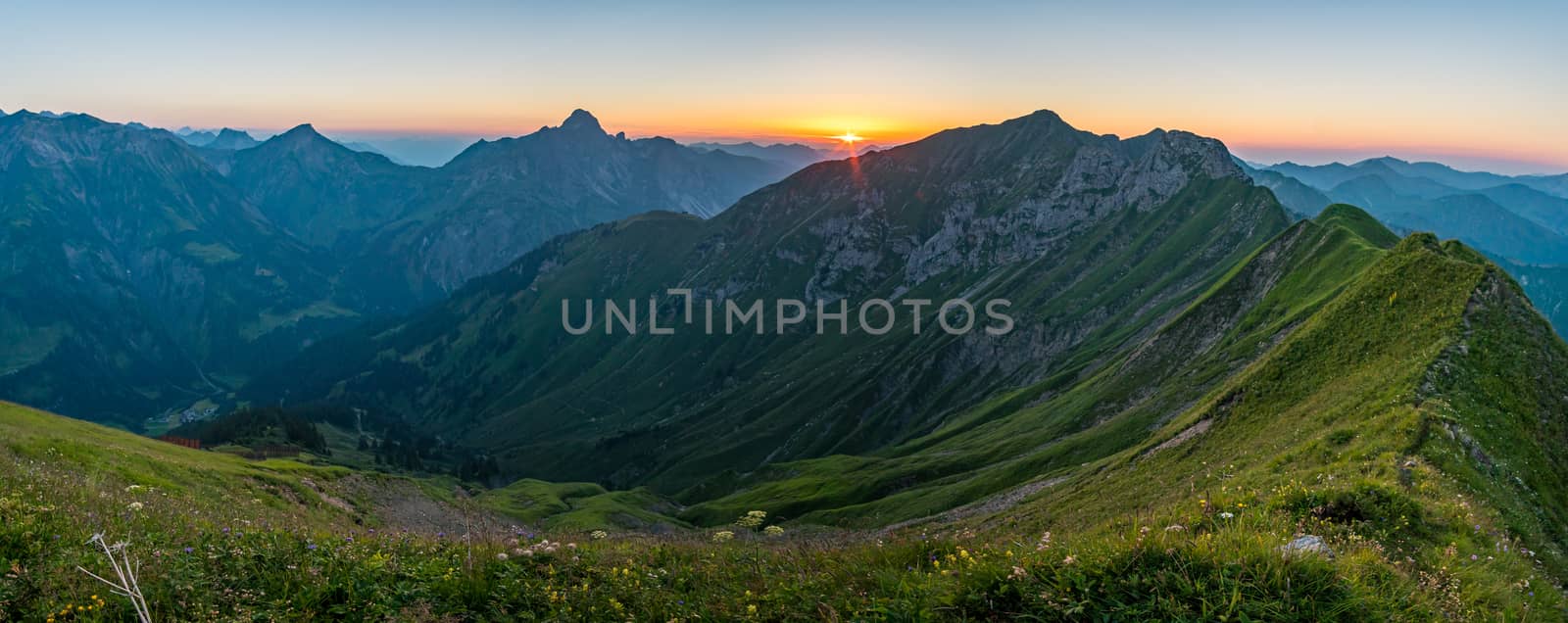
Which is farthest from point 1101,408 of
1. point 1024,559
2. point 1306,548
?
point 1024,559

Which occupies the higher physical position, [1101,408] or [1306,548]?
[1306,548]

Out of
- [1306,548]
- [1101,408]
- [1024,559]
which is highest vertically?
[1306,548]

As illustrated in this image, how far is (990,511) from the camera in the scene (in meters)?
74.1

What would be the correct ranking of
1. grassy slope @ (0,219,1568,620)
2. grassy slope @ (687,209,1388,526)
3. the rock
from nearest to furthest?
1. grassy slope @ (0,219,1568,620)
2. the rock
3. grassy slope @ (687,209,1388,526)

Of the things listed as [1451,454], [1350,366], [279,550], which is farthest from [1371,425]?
[279,550]

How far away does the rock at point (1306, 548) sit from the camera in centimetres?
913

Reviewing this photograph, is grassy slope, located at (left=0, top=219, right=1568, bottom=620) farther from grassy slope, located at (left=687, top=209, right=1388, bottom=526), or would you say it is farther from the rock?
grassy slope, located at (left=687, top=209, right=1388, bottom=526)

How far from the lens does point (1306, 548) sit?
962 centimetres

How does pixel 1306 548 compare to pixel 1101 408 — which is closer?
pixel 1306 548

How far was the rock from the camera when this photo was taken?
30.0ft

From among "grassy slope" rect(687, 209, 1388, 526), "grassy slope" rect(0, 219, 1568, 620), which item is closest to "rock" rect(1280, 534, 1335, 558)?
"grassy slope" rect(0, 219, 1568, 620)

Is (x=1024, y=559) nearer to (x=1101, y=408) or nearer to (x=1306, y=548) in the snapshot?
(x=1306, y=548)

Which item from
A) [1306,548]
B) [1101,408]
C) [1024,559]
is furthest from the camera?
[1101,408]

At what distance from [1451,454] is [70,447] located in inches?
2492
